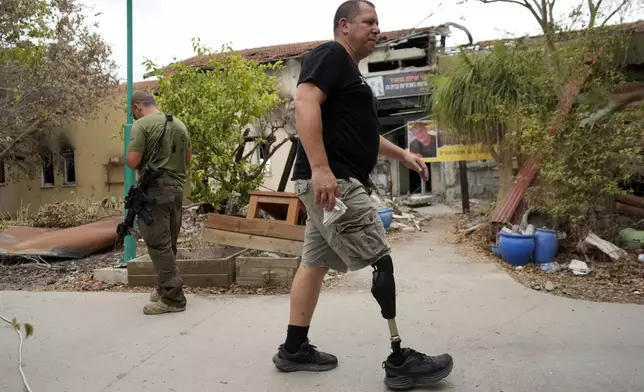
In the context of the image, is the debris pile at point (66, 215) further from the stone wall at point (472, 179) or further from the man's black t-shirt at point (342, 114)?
the stone wall at point (472, 179)

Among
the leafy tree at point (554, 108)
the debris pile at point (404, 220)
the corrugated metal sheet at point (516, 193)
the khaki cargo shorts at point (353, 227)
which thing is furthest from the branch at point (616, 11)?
the khaki cargo shorts at point (353, 227)

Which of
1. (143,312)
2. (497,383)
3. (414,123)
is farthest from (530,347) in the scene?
(414,123)

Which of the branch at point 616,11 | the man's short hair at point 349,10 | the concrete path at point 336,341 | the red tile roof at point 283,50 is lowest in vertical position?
the concrete path at point 336,341

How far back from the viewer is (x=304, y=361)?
265cm

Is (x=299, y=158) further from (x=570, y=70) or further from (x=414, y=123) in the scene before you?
(x=414, y=123)

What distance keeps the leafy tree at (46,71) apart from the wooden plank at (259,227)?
7464 mm

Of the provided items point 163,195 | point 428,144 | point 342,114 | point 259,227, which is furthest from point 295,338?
point 428,144

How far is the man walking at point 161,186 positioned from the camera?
385cm

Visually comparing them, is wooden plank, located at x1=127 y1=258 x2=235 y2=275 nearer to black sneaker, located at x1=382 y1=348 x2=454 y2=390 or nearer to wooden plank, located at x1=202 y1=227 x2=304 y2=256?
wooden plank, located at x1=202 y1=227 x2=304 y2=256

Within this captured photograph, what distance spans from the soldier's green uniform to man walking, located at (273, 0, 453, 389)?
170 cm

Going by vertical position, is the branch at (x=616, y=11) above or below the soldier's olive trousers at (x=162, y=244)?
above

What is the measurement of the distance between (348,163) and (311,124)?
0.31 m

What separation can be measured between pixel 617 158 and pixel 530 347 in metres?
3.33

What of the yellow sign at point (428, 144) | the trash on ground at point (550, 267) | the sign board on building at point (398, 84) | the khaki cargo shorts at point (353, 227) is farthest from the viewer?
the sign board on building at point (398, 84)
